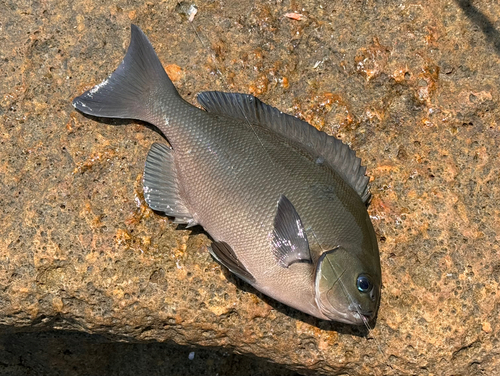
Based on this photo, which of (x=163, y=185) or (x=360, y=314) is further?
(x=163, y=185)

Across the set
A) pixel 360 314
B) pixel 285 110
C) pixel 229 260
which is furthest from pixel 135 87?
pixel 360 314

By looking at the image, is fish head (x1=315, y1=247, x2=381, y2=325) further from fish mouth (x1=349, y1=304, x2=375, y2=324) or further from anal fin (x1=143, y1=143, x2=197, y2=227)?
anal fin (x1=143, y1=143, x2=197, y2=227)

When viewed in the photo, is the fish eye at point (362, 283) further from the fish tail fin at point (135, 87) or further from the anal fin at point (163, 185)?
the fish tail fin at point (135, 87)

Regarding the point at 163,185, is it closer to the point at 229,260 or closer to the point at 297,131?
the point at 229,260

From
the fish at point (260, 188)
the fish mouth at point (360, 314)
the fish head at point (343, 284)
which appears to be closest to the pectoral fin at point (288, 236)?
the fish at point (260, 188)

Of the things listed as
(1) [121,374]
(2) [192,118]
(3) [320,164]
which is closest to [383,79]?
(3) [320,164]

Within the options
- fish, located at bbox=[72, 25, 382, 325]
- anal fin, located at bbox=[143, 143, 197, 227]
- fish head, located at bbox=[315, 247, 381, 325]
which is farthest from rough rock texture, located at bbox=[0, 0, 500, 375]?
fish head, located at bbox=[315, 247, 381, 325]

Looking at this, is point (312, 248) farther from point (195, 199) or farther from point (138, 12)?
point (138, 12)
